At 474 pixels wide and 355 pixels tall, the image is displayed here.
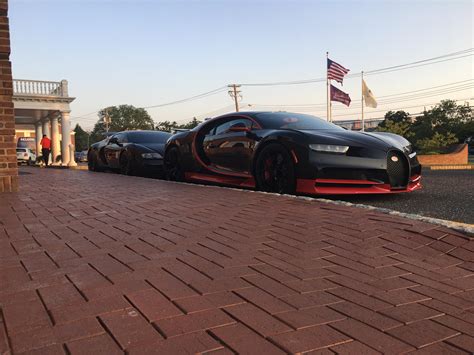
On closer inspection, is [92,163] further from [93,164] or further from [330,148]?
[330,148]

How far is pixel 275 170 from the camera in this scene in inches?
226

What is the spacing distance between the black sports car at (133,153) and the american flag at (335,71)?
19.0m

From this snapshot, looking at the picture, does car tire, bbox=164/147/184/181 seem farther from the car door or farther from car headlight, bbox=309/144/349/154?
car headlight, bbox=309/144/349/154

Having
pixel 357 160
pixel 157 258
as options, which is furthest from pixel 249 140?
pixel 157 258

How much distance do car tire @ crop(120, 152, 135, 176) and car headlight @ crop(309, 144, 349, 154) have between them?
555cm

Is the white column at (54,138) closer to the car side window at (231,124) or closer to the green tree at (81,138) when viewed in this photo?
the car side window at (231,124)

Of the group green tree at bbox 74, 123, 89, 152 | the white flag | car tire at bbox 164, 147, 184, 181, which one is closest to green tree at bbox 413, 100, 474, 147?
the white flag

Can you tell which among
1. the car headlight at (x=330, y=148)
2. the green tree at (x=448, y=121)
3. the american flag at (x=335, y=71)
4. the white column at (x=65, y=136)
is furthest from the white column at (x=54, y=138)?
the green tree at (x=448, y=121)

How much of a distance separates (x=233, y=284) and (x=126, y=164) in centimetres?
828

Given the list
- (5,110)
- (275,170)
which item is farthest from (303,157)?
(5,110)

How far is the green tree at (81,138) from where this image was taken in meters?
122

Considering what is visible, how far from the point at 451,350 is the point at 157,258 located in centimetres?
167

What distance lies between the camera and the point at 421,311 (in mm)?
1994

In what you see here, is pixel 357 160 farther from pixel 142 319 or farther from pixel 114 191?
pixel 142 319
